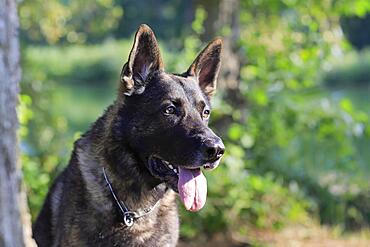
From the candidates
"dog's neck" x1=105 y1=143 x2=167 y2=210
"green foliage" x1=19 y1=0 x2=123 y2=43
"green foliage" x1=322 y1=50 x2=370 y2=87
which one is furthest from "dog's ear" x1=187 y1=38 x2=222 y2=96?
"green foliage" x1=322 y1=50 x2=370 y2=87

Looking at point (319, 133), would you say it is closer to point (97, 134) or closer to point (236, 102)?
Answer: point (236, 102)

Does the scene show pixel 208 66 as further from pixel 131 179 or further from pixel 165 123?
pixel 131 179

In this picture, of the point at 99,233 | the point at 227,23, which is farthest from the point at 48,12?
the point at 99,233

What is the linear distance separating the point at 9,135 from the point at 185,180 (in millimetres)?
1033

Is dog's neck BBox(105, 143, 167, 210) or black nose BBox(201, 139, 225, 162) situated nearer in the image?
black nose BBox(201, 139, 225, 162)

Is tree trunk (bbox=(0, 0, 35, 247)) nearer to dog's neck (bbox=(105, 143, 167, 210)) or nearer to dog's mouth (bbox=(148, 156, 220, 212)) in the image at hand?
dog's neck (bbox=(105, 143, 167, 210))

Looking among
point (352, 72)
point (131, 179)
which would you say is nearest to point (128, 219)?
point (131, 179)

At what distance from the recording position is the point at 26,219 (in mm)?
4984

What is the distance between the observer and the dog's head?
409 centimetres

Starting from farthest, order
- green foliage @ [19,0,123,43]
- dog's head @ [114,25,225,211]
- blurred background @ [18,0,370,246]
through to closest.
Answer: green foliage @ [19,0,123,43]
blurred background @ [18,0,370,246]
dog's head @ [114,25,225,211]

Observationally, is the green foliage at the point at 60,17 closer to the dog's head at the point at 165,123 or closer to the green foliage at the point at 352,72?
the dog's head at the point at 165,123

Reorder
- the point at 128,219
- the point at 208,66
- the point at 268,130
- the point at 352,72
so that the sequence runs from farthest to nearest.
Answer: the point at 352,72
the point at 268,130
the point at 208,66
the point at 128,219

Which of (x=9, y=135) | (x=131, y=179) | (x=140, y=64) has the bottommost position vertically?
(x=131, y=179)

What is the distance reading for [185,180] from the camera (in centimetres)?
423
